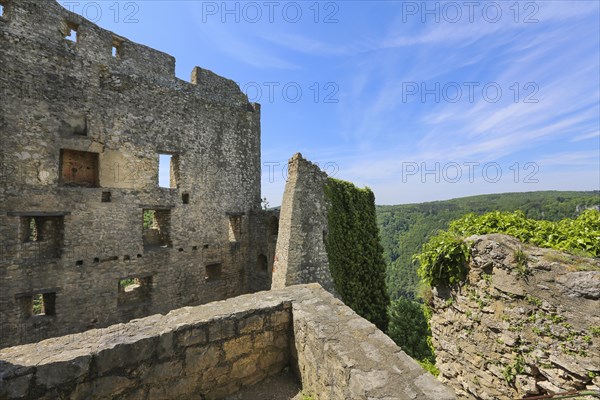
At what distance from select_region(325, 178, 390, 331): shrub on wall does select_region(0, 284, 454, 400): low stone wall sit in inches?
245

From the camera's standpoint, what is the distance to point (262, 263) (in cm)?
1249

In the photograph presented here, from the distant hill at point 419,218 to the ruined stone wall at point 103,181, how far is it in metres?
28.9

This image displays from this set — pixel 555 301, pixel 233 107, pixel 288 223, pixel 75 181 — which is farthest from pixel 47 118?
pixel 555 301

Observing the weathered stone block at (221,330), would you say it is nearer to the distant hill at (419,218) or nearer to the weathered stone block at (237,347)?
the weathered stone block at (237,347)

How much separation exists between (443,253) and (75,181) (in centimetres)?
1086

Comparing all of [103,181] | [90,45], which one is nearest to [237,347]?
[103,181]

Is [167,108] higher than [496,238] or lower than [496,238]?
higher

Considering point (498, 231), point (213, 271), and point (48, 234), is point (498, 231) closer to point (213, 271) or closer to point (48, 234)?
point (213, 271)

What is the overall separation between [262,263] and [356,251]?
165 inches

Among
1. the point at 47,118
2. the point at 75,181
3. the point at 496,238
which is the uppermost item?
the point at 47,118

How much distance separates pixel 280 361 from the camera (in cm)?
375

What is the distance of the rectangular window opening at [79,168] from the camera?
895 cm

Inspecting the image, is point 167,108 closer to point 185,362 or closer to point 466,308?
point 185,362

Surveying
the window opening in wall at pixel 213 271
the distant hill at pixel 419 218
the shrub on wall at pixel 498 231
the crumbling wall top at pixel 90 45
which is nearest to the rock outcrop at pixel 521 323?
the shrub on wall at pixel 498 231
